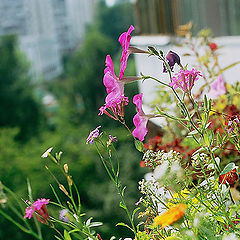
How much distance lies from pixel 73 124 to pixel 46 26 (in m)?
6.49

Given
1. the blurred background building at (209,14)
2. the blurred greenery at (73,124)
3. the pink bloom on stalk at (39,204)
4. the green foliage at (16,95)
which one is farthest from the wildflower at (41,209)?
the green foliage at (16,95)

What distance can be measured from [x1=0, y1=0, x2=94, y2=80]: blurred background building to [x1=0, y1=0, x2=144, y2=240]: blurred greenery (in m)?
0.70

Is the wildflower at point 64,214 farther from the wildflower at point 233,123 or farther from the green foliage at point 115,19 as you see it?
the green foliage at point 115,19

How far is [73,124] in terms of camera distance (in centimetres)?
1938

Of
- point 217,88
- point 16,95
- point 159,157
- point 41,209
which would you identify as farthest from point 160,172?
point 16,95

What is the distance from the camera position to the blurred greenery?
1409 centimetres

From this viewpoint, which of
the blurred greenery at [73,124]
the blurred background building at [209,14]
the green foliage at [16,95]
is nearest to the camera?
the blurred background building at [209,14]

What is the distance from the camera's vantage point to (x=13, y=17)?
2134 cm

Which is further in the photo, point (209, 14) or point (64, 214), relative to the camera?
point (209, 14)

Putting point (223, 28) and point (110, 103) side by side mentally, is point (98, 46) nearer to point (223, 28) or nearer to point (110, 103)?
point (223, 28)

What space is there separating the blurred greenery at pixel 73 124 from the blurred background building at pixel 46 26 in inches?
27.7

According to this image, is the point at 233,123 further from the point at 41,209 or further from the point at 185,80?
the point at 41,209

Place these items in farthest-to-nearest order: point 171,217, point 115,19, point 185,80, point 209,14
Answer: point 115,19 < point 209,14 < point 185,80 < point 171,217

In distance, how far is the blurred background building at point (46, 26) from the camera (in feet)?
70.2
